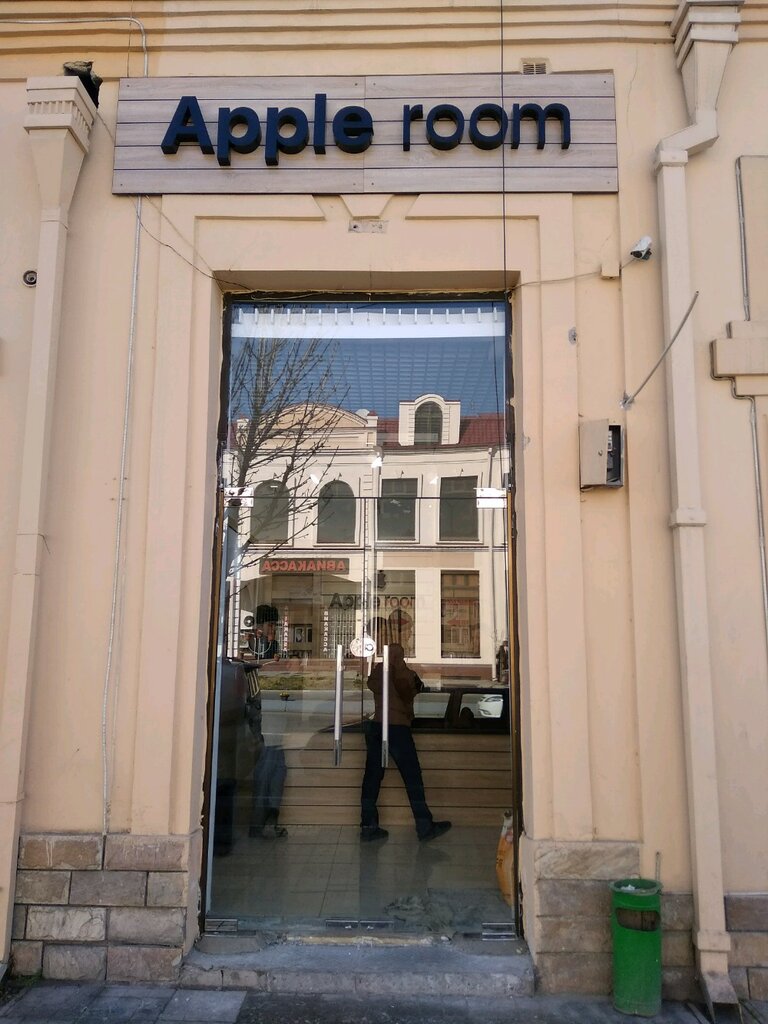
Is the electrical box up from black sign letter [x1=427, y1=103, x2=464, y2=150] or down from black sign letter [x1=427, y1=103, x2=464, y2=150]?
down

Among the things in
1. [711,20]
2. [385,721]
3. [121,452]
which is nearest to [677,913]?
[385,721]

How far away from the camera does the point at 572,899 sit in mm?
4082

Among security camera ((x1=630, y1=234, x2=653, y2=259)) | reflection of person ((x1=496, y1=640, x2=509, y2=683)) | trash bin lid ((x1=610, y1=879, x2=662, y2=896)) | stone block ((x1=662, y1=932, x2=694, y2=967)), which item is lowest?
stone block ((x1=662, y1=932, x2=694, y2=967))

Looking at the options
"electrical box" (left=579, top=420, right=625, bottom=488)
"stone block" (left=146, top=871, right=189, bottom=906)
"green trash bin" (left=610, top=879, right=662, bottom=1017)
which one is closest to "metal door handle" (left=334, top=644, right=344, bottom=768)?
"stone block" (left=146, top=871, right=189, bottom=906)

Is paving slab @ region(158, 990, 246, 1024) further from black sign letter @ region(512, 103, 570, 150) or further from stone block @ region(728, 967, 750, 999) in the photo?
black sign letter @ region(512, 103, 570, 150)

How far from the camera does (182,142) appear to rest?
15.9 feet

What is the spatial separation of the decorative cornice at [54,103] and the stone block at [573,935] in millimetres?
5340

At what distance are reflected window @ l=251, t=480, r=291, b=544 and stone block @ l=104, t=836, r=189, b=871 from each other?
210 cm

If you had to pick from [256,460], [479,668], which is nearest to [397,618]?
[479,668]

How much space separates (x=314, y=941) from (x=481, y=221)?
14.6 feet

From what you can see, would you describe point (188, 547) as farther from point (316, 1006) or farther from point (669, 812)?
point (669, 812)

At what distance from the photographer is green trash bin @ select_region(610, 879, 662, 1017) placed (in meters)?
3.79

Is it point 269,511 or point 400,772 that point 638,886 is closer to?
point 400,772

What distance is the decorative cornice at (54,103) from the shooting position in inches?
181
